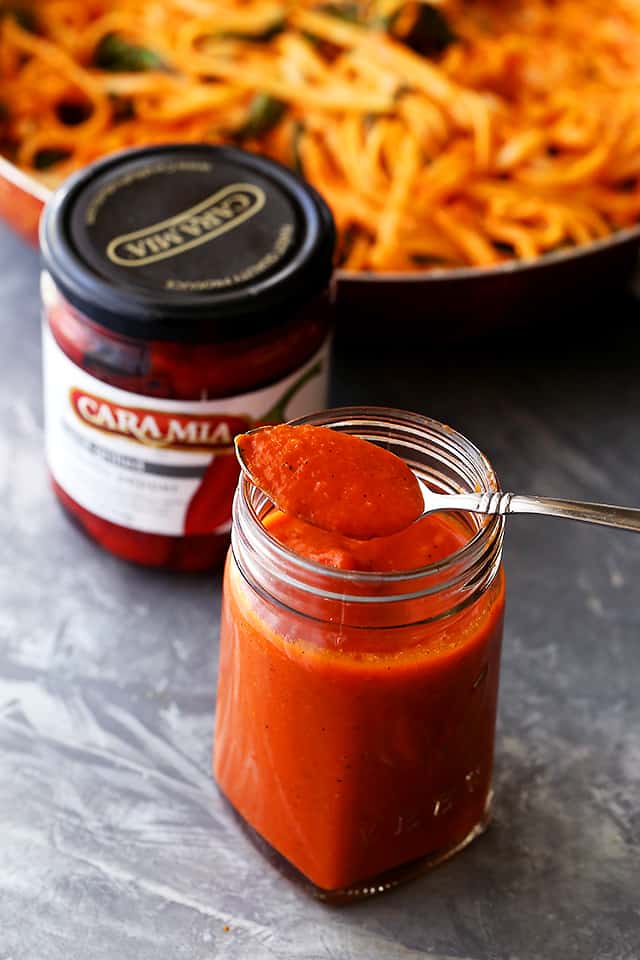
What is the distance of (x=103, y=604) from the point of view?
54.6 inches

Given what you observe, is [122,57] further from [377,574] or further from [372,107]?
[377,574]

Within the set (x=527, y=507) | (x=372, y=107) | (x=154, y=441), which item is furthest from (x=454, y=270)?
(x=527, y=507)

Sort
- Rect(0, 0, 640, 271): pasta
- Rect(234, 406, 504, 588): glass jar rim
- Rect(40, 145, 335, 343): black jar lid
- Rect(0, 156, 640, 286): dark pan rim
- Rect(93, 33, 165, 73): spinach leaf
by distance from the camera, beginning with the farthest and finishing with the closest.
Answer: Rect(93, 33, 165, 73): spinach leaf → Rect(0, 0, 640, 271): pasta → Rect(0, 156, 640, 286): dark pan rim → Rect(40, 145, 335, 343): black jar lid → Rect(234, 406, 504, 588): glass jar rim

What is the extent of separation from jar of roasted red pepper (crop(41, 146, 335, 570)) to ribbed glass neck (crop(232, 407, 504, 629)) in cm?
21

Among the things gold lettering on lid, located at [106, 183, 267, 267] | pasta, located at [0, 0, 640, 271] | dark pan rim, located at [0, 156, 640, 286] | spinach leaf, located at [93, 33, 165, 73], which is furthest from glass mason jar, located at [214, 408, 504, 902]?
spinach leaf, located at [93, 33, 165, 73]

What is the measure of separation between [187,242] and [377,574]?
0.52m

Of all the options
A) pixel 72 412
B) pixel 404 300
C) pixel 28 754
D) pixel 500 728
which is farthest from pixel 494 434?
pixel 28 754

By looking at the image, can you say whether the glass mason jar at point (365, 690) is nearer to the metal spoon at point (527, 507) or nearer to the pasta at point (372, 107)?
the metal spoon at point (527, 507)

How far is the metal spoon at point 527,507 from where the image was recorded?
958mm

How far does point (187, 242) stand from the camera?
1.31 m

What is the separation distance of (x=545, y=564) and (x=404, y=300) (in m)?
0.35

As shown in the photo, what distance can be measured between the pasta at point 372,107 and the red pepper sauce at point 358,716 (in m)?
0.69

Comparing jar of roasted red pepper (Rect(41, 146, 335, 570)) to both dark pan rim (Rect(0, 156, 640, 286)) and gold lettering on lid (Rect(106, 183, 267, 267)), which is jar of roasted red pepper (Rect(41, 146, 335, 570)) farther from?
dark pan rim (Rect(0, 156, 640, 286))

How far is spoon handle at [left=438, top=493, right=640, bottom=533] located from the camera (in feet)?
3.14
